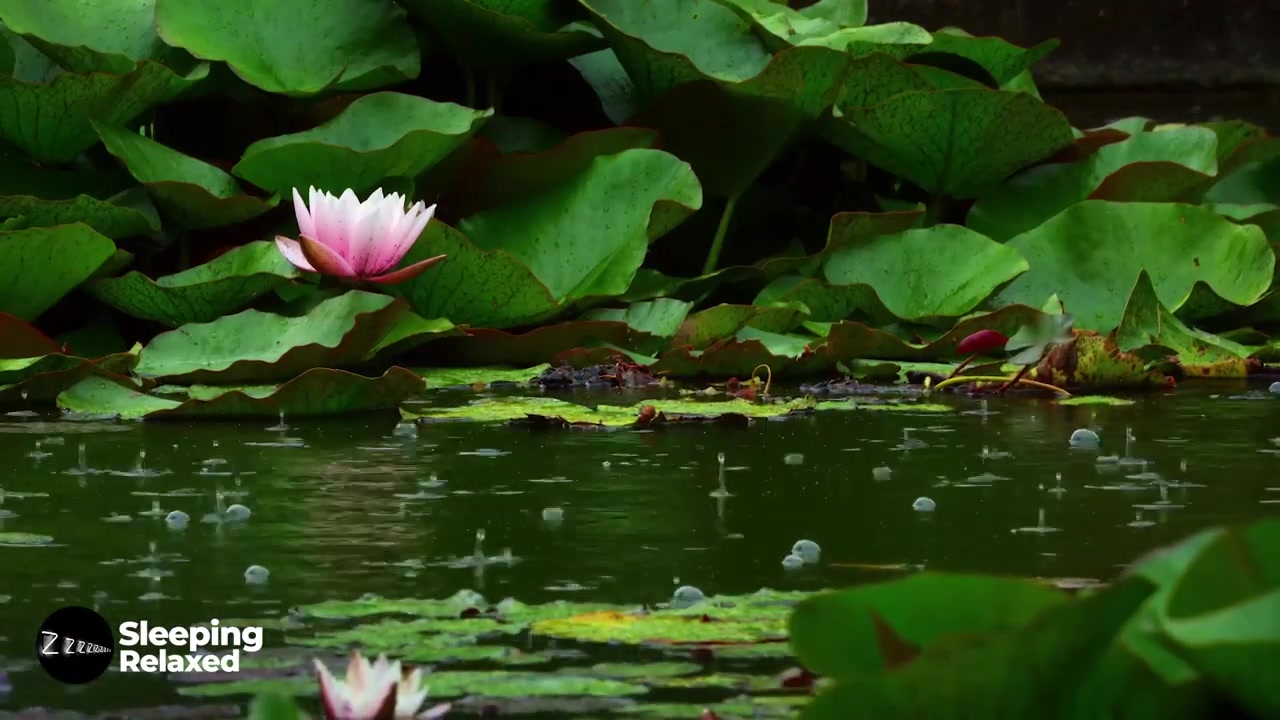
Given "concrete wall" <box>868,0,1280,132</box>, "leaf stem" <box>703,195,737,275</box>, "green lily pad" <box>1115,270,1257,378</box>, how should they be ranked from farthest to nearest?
1. "concrete wall" <box>868,0,1280,132</box>
2. "leaf stem" <box>703,195,737,275</box>
3. "green lily pad" <box>1115,270,1257,378</box>

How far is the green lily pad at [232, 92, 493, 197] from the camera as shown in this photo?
3559 millimetres

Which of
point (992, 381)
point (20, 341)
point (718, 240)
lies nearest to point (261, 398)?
point (20, 341)

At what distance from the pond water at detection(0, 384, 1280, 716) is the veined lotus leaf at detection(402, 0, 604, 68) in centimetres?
129

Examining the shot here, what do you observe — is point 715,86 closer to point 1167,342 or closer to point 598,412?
point 1167,342

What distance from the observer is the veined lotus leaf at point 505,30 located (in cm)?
387

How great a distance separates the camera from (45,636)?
134cm

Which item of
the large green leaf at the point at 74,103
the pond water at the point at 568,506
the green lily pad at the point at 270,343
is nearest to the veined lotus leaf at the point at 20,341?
the green lily pad at the point at 270,343

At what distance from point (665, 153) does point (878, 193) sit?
1.04 meters

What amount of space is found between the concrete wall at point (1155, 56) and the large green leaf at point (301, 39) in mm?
2952

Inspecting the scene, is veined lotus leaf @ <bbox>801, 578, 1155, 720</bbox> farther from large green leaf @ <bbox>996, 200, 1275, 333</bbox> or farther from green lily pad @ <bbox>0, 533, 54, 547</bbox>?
large green leaf @ <bbox>996, 200, 1275, 333</bbox>

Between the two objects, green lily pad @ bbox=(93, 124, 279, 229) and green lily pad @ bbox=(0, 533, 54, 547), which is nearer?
green lily pad @ bbox=(0, 533, 54, 547)

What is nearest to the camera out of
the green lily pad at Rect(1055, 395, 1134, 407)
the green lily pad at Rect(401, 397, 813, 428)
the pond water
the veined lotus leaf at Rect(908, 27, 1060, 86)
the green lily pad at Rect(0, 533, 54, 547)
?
the pond water

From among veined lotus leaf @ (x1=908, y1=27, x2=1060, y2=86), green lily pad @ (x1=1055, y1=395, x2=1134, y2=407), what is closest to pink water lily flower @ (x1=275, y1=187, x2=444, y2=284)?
green lily pad @ (x1=1055, y1=395, x2=1134, y2=407)

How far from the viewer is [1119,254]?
3998 mm
